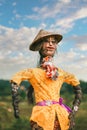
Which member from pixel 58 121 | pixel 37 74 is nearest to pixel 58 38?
pixel 37 74

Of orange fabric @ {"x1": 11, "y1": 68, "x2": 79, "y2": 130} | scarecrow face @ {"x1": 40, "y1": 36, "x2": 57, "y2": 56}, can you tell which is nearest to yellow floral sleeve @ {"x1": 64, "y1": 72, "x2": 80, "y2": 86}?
orange fabric @ {"x1": 11, "y1": 68, "x2": 79, "y2": 130}

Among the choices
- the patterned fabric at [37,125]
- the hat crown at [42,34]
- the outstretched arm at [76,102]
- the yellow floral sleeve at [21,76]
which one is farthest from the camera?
the hat crown at [42,34]

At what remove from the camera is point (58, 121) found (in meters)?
6.65

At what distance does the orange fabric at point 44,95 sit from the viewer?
6555mm

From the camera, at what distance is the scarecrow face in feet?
23.2

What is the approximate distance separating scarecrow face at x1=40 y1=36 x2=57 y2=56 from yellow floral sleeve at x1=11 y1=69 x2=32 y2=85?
1.41 feet

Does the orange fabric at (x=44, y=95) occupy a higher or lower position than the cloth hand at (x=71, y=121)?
higher

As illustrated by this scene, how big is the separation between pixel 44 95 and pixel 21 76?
1.39ft

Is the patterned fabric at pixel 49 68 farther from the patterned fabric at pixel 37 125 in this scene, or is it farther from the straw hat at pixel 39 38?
the patterned fabric at pixel 37 125

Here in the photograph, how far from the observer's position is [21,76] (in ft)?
22.0

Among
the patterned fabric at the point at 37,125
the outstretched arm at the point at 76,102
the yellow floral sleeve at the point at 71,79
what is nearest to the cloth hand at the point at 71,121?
the outstretched arm at the point at 76,102

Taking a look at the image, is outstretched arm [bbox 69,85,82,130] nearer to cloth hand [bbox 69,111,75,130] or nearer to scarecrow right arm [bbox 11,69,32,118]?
cloth hand [bbox 69,111,75,130]

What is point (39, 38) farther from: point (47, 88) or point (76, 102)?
point (76, 102)

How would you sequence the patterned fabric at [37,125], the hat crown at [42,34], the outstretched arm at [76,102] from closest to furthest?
the patterned fabric at [37,125]
the outstretched arm at [76,102]
the hat crown at [42,34]
